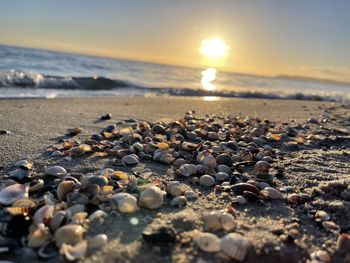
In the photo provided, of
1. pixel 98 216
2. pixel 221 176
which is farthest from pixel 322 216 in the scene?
pixel 98 216

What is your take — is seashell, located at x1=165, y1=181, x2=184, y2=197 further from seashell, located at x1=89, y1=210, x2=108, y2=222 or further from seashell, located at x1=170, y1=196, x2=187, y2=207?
seashell, located at x1=89, y1=210, x2=108, y2=222

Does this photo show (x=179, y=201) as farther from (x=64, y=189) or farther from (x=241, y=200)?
(x=64, y=189)

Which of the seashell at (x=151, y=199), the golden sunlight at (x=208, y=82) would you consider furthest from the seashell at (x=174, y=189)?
the golden sunlight at (x=208, y=82)

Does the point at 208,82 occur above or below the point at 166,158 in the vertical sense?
above

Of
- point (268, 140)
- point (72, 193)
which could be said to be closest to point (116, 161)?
point (72, 193)

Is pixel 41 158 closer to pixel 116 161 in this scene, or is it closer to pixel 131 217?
pixel 116 161

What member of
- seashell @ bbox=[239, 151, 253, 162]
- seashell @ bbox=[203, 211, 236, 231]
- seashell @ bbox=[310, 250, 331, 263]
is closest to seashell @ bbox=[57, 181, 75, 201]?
seashell @ bbox=[203, 211, 236, 231]

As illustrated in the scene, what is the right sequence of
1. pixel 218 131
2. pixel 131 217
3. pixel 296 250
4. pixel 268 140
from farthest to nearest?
pixel 218 131 < pixel 268 140 < pixel 131 217 < pixel 296 250
